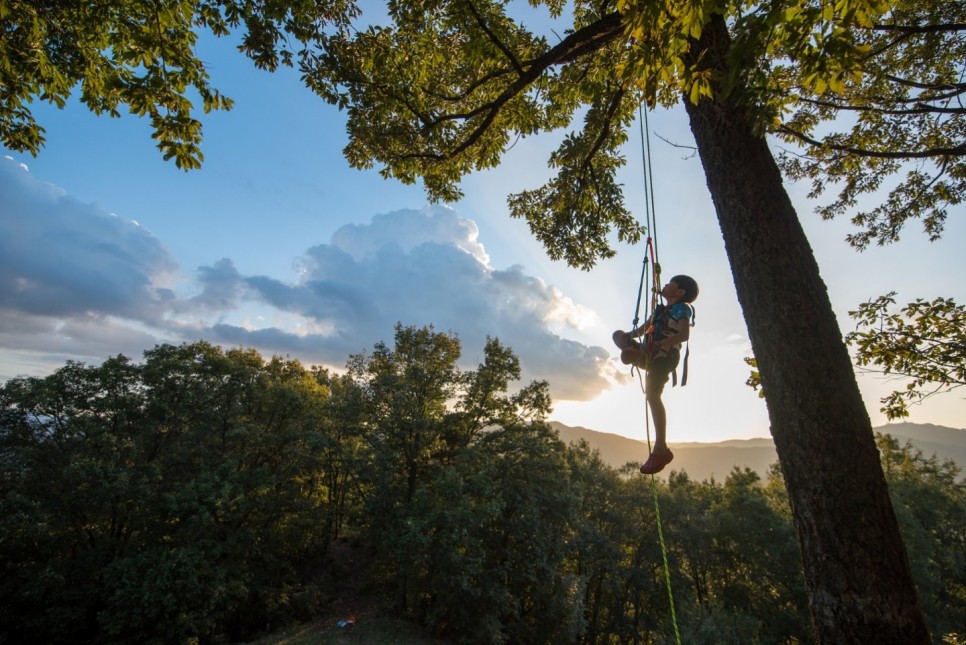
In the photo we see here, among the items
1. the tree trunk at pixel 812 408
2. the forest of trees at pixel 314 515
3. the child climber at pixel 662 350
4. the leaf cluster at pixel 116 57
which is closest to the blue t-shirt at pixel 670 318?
the child climber at pixel 662 350

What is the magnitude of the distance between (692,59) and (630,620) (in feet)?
109

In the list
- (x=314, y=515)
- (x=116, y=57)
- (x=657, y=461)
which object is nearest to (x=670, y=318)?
(x=657, y=461)

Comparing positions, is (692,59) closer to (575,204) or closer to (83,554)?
(575,204)

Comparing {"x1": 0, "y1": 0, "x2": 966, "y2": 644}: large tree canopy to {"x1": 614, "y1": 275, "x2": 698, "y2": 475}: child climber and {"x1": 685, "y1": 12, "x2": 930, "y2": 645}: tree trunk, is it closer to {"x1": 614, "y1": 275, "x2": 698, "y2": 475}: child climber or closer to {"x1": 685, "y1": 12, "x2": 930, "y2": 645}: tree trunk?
{"x1": 685, "y1": 12, "x2": 930, "y2": 645}: tree trunk

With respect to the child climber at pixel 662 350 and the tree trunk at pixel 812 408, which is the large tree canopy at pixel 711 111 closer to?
the tree trunk at pixel 812 408

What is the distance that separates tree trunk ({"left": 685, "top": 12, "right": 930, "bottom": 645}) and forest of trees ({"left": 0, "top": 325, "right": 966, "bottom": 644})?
16.5m

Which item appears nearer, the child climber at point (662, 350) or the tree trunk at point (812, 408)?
the tree trunk at point (812, 408)

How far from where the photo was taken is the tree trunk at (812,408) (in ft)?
5.77

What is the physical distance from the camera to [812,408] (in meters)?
2.00

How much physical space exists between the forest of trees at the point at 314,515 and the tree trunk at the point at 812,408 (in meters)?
16.5

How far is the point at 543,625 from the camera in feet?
64.8

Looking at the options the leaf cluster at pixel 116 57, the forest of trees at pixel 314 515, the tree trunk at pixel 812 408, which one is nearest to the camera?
the tree trunk at pixel 812 408

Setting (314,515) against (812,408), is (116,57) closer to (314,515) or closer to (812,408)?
(812,408)

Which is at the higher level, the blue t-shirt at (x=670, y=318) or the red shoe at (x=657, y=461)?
the blue t-shirt at (x=670, y=318)
